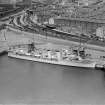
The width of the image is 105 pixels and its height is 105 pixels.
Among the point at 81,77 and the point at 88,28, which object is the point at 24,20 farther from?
the point at 81,77

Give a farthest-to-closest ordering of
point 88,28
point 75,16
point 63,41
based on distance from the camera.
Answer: point 75,16 < point 88,28 < point 63,41

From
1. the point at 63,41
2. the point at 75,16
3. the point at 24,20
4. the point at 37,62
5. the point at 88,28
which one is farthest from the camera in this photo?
the point at 75,16

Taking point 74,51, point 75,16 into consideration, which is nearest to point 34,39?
point 74,51

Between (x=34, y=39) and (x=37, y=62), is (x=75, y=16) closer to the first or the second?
(x=34, y=39)

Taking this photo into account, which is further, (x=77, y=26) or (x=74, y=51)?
(x=77, y=26)

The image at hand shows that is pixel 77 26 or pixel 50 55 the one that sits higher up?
pixel 77 26

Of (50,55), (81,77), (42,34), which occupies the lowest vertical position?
Result: (81,77)
